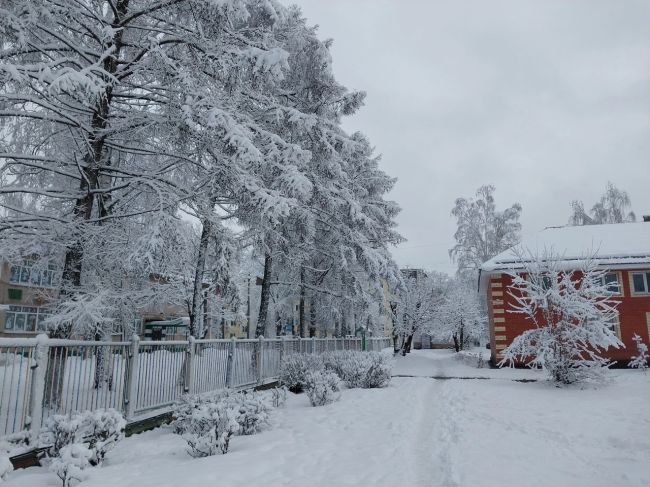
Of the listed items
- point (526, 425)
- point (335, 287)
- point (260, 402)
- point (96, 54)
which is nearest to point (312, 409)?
point (260, 402)

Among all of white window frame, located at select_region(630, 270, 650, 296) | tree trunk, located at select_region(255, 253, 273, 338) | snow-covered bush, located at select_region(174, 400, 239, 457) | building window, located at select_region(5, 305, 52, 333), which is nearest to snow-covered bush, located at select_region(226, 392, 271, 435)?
snow-covered bush, located at select_region(174, 400, 239, 457)

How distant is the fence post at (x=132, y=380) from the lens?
7645 mm

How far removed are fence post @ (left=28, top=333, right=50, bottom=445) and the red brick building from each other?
1785cm

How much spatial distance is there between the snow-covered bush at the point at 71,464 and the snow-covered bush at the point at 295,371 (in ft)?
27.0

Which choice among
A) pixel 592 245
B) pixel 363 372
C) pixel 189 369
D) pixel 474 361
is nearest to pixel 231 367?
pixel 189 369

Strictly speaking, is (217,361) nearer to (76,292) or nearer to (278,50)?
(76,292)

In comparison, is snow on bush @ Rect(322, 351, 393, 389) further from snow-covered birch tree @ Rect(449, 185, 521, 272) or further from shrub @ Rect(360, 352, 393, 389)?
snow-covered birch tree @ Rect(449, 185, 521, 272)

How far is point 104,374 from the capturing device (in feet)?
23.3

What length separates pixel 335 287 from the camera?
22.1 metres

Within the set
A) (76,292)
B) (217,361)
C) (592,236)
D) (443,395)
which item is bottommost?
(443,395)

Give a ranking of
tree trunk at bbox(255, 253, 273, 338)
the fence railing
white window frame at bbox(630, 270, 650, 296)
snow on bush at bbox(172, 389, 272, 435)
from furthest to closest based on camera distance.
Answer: white window frame at bbox(630, 270, 650, 296)
tree trunk at bbox(255, 253, 273, 338)
snow on bush at bbox(172, 389, 272, 435)
the fence railing

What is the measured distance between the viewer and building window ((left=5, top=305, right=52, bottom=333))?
27828 millimetres

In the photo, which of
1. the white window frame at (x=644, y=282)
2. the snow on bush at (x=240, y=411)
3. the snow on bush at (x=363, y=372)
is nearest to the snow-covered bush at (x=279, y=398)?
the snow on bush at (x=240, y=411)

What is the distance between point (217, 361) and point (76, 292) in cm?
370
